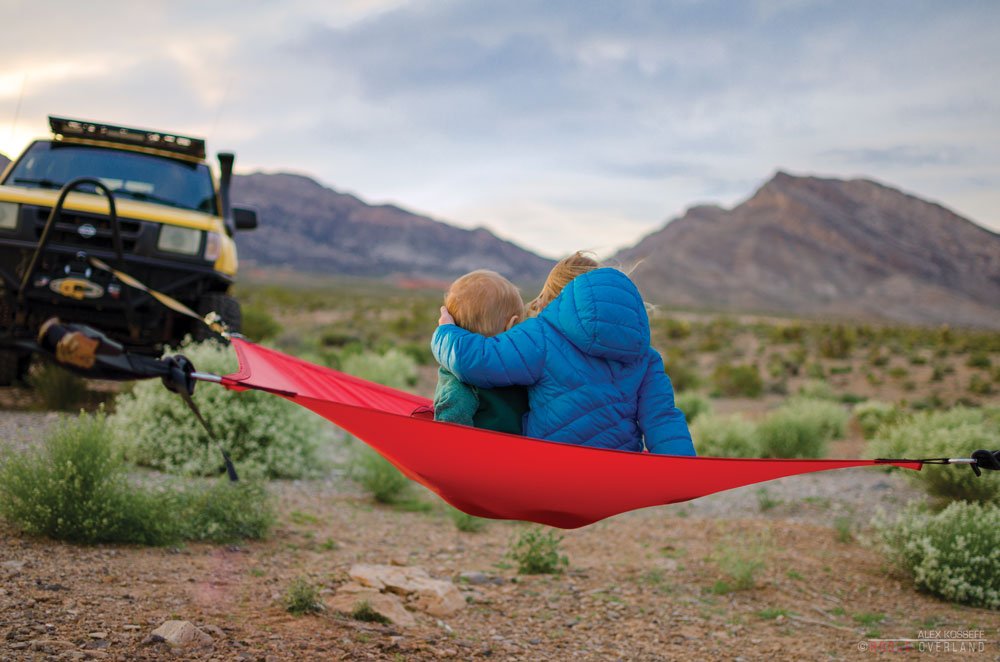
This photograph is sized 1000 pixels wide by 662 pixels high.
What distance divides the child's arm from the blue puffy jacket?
114 mm

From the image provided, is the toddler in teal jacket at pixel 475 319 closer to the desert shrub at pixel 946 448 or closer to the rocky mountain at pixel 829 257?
the desert shrub at pixel 946 448

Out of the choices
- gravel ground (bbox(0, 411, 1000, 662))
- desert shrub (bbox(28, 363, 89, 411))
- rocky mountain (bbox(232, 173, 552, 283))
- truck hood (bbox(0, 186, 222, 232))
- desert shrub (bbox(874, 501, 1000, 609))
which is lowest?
gravel ground (bbox(0, 411, 1000, 662))

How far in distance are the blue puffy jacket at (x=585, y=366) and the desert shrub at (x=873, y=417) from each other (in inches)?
417

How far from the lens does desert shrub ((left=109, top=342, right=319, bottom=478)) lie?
6637 millimetres

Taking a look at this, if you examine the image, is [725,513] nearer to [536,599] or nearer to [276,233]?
[536,599]

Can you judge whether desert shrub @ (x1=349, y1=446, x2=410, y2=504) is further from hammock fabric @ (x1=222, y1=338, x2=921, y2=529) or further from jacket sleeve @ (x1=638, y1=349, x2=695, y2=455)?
jacket sleeve @ (x1=638, y1=349, x2=695, y2=455)

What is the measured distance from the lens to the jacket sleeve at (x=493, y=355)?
9.92 feet

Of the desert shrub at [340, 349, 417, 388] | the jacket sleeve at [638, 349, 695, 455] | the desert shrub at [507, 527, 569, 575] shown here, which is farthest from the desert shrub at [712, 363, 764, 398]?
the jacket sleeve at [638, 349, 695, 455]

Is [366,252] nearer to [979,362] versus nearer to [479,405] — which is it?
[979,362]

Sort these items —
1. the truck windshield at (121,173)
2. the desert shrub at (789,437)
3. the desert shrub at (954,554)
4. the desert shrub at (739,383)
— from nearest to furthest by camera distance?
the desert shrub at (954,554), the truck windshield at (121,173), the desert shrub at (789,437), the desert shrub at (739,383)

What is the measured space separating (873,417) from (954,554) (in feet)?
28.2

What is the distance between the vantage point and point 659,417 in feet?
10.9

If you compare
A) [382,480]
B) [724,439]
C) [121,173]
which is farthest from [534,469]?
[724,439]

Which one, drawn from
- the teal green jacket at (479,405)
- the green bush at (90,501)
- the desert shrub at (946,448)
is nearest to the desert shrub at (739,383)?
the desert shrub at (946,448)
